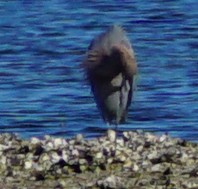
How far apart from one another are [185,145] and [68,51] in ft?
37.3

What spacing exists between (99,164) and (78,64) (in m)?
9.55

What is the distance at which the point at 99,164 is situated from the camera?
8.63 metres

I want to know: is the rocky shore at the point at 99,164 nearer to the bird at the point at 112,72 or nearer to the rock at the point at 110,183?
the rock at the point at 110,183

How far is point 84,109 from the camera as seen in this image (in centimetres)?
1600

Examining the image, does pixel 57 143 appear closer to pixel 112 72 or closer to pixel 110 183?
pixel 110 183

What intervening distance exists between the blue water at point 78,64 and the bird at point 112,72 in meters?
2.64

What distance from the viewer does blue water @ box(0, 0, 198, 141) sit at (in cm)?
1520

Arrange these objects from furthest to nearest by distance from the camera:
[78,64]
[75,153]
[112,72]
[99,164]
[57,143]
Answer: [78,64], [112,72], [57,143], [75,153], [99,164]

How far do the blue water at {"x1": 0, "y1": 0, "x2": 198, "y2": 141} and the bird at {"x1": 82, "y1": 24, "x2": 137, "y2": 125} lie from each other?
2.64 meters

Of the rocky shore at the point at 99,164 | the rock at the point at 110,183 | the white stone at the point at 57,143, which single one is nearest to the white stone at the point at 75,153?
the rocky shore at the point at 99,164

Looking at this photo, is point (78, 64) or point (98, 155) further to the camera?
point (78, 64)

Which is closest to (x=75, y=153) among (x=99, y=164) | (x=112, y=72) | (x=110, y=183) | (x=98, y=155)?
(x=98, y=155)

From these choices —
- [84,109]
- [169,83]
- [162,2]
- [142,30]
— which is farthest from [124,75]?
[162,2]

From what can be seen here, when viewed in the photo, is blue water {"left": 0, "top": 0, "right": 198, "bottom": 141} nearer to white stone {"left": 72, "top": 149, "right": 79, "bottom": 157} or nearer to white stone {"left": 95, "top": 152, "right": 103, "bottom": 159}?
white stone {"left": 72, "top": 149, "right": 79, "bottom": 157}
